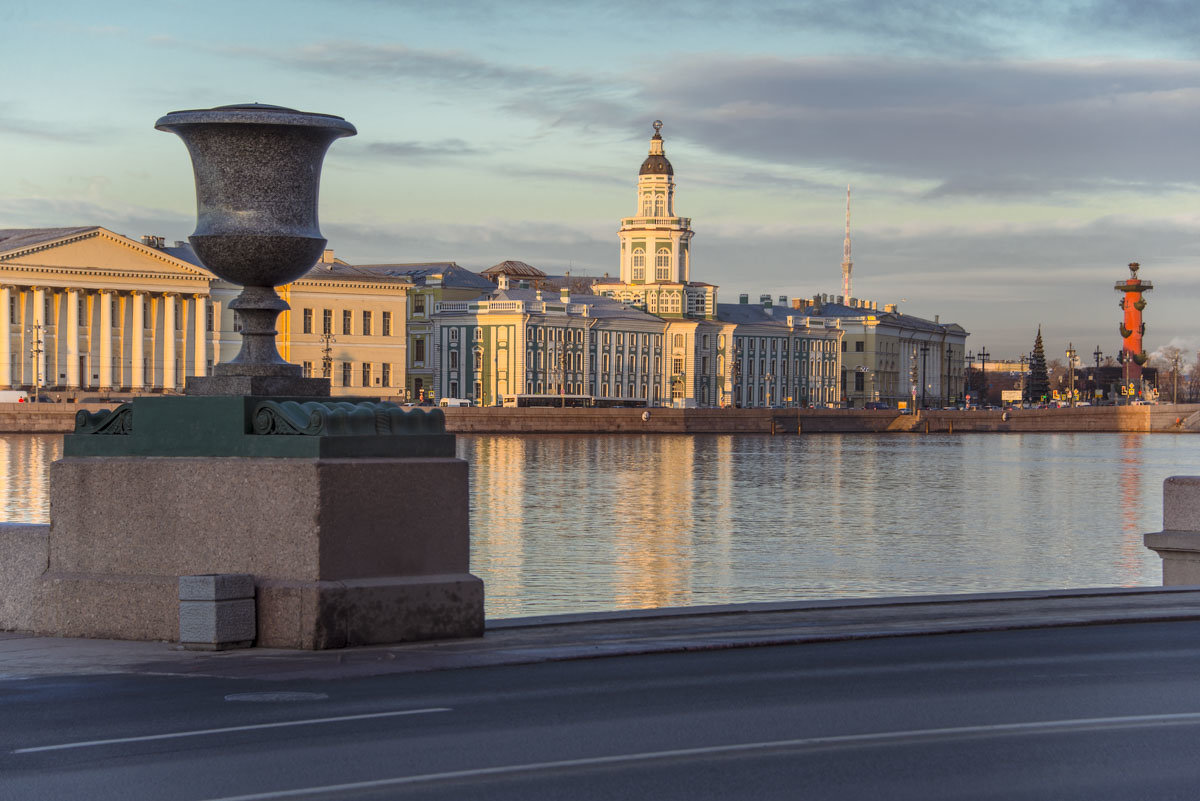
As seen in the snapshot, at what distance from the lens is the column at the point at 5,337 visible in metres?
95.3

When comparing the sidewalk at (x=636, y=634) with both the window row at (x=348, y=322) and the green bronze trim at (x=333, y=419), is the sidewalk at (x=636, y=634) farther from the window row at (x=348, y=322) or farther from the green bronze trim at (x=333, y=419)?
the window row at (x=348, y=322)

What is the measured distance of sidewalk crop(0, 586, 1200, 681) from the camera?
8586mm

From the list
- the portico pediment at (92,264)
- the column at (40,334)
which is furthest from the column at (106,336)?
the column at (40,334)

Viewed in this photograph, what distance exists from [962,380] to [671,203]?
5479 cm

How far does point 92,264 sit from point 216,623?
310 ft

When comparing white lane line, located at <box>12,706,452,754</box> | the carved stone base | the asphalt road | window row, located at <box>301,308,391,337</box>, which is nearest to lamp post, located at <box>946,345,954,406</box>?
window row, located at <box>301,308,391,337</box>

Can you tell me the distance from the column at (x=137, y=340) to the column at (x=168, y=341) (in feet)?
4.08

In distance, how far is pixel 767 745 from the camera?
6.94 metres

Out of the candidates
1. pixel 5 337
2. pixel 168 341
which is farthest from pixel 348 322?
pixel 5 337

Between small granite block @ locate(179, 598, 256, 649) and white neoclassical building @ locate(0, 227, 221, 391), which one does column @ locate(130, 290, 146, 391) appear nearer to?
white neoclassical building @ locate(0, 227, 221, 391)

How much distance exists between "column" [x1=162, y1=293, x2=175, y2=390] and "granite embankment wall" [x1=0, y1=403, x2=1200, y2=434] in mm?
16179

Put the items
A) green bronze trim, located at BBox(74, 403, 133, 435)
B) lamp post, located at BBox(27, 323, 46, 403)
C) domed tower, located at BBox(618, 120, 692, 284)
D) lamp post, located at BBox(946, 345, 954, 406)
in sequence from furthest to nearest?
lamp post, located at BBox(946, 345, 954, 406) < domed tower, located at BBox(618, 120, 692, 284) < lamp post, located at BBox(27, 323, 46, 403) < green bronze trim, located at BBox(74, 403, 133, 435)

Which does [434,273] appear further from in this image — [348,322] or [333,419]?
[333,419]

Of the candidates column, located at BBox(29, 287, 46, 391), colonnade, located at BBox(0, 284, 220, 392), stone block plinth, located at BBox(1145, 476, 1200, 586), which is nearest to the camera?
stone block plinth, located at BBox(1145, 476, 1200, 586)
